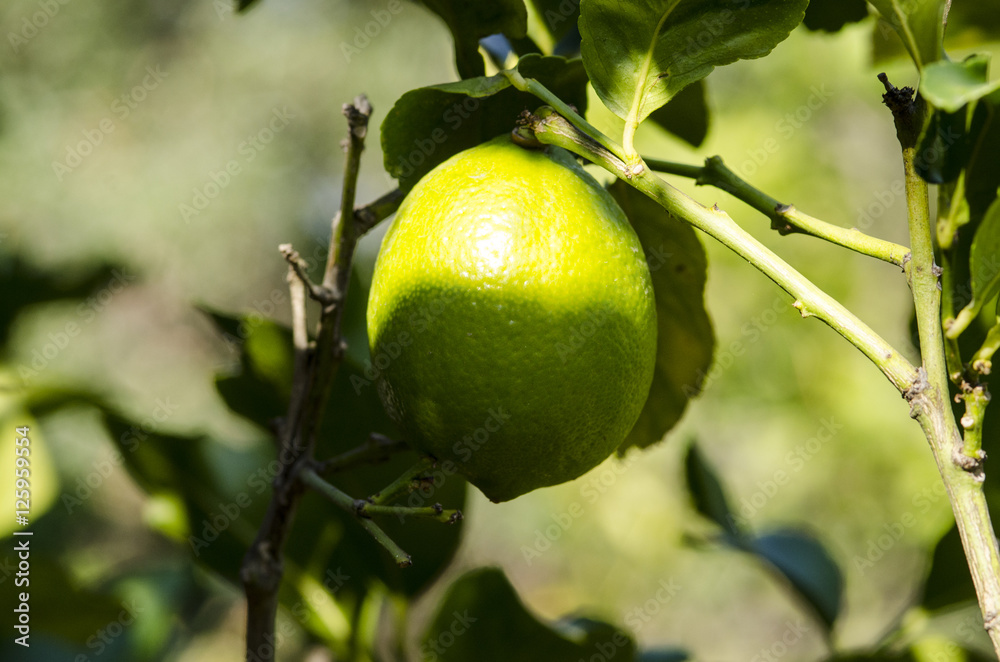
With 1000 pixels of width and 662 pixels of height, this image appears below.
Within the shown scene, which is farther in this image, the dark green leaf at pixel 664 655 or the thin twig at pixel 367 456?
the dark green leaf at pixel 664 655

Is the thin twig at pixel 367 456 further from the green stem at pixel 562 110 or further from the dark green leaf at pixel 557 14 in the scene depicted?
the dark green leaf at pixel 557 14

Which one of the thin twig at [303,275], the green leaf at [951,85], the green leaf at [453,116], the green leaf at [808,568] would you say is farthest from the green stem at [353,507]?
the green leaf at [808,568]

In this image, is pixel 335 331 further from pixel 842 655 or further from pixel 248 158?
pixel 248 158

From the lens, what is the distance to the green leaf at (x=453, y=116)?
529 millimetres

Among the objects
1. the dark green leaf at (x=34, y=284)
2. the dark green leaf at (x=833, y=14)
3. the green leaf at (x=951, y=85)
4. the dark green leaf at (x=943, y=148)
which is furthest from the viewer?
the dark green leaf at (x=34, y=284)

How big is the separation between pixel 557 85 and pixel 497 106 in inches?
1.9

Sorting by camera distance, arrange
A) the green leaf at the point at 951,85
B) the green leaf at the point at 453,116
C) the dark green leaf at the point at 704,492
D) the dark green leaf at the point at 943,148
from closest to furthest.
A: 1. the green leaf at the point at 951,85
2. the dark green leaf at the point at 943,148
3. the green leaf at the point at 453,116
4. the dark green leaf at the point at 704,492

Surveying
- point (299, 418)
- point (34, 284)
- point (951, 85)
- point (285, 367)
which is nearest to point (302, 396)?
point (299, 418)

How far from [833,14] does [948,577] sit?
0.56m

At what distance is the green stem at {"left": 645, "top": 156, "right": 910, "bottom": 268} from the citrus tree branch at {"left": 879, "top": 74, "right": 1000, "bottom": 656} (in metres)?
0.02

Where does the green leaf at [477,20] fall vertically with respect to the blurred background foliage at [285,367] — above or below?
above

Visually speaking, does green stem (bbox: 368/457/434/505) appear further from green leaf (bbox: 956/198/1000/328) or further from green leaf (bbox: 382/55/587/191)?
green leaf (bbox: 956/198/1000/328)

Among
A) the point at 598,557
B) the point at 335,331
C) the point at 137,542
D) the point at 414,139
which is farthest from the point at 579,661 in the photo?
the point at 137,542

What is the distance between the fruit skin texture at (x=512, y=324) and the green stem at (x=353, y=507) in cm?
6
